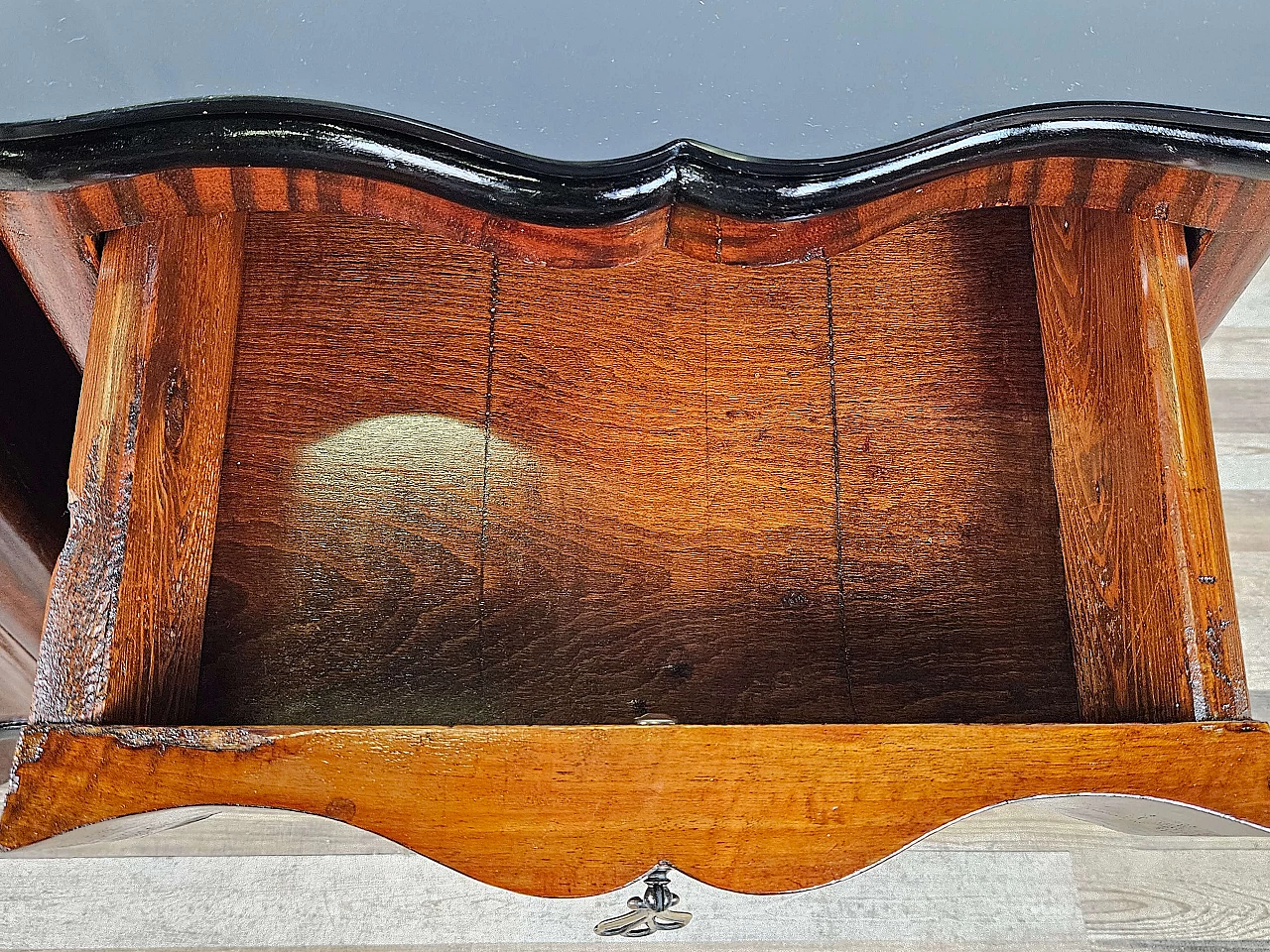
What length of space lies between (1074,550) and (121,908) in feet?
2.46

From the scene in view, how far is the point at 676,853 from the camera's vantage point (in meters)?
0.42

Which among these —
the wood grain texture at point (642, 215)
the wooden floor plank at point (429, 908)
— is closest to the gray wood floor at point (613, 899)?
the wooden floor plank at point (429, 908)

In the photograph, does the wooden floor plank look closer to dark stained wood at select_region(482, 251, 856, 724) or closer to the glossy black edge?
dark stained wood at select_region(482, 251, 856, 724)

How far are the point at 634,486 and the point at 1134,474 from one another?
0.26 metres

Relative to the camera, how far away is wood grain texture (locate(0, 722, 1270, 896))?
1.33 ft

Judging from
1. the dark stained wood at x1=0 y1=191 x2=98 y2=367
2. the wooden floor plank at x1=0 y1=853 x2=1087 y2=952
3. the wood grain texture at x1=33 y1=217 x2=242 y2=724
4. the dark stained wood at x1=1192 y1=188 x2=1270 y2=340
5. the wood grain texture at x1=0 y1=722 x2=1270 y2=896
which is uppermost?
the dark stained wood at x1=1192 y1=188 x2=1270 y2=340

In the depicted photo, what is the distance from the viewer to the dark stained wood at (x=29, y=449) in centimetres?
60

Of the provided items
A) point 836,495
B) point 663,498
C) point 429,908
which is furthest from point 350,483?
point 429,908

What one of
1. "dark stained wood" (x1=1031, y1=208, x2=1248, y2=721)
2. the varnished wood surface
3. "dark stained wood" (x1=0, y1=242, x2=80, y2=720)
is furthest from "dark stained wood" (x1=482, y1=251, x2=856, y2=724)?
"dark stained wood" (x1=0, y1=242, x2=80, y2=720)

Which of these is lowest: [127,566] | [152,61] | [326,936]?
[326,936]

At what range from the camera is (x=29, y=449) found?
0.64 metres

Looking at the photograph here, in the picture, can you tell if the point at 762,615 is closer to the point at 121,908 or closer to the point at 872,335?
the point at 872,335

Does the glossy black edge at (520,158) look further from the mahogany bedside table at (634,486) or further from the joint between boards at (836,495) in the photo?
the joint between boards at (836,495)

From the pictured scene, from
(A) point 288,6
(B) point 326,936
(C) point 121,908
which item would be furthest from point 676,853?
(C) point 121,908
